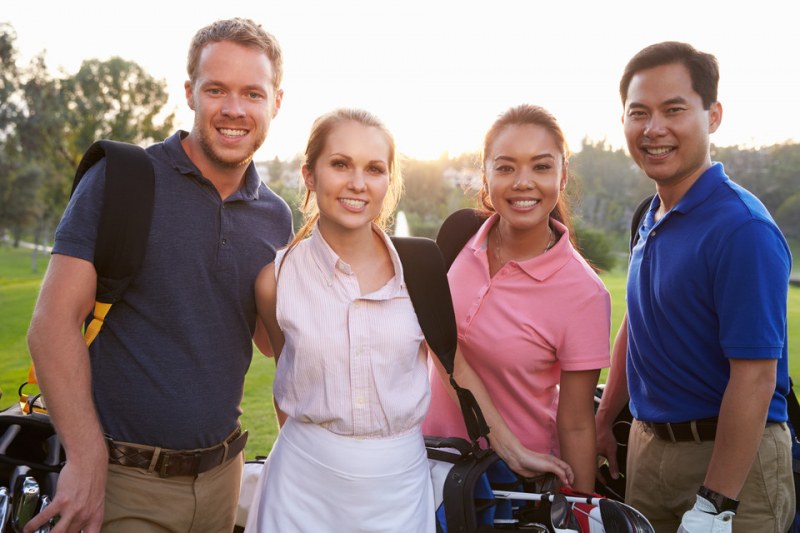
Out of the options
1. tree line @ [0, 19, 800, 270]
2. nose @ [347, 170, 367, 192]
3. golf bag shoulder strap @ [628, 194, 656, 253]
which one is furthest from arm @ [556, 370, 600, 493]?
tree line @ [0, 19, 800, 270]

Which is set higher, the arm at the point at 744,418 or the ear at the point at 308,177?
the ear at the point at 308,177

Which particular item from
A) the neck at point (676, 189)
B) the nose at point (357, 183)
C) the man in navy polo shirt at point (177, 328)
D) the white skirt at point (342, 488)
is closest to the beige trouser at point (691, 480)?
the neck at point (676, 189)

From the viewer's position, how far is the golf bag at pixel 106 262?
2.09 meters

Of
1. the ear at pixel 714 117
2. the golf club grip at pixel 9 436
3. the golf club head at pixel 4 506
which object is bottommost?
the golf club head at pixel 4 506

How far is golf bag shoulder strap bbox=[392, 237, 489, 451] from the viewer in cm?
227

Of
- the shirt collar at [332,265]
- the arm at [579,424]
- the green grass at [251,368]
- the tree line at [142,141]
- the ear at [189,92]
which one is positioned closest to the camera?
the shirt collar at [332,265]

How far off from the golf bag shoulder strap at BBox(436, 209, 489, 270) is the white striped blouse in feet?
2.56

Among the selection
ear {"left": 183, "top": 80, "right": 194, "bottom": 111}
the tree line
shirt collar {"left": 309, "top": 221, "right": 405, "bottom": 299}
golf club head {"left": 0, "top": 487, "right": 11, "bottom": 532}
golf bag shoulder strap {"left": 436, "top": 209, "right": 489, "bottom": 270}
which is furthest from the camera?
the tree line

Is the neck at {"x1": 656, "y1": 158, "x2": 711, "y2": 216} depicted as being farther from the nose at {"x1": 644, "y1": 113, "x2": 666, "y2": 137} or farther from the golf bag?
the golf bag

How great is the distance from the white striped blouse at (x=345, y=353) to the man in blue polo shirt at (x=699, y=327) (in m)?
1.12

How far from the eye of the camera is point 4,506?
1.88 meters

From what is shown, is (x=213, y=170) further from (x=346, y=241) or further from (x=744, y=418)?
(x=744, y=418)

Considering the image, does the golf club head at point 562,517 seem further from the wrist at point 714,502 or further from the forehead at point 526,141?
the forehead at point 526,141

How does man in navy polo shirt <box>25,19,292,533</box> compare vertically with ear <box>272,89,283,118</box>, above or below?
below
